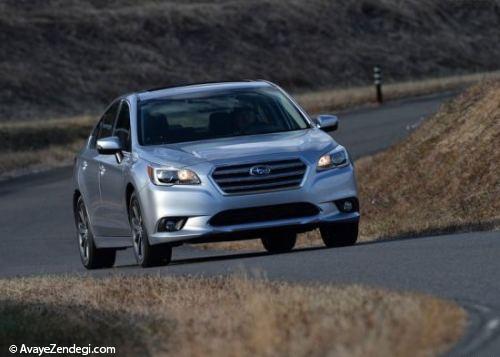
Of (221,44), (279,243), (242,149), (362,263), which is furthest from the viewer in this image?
(221,44)

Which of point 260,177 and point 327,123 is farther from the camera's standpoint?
point 327,123

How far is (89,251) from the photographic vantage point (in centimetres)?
→ 1672

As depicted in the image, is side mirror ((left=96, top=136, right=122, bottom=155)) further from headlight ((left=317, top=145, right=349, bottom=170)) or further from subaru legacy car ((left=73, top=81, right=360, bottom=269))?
headlight ((left=317, top=145, right=349, bottom=170))

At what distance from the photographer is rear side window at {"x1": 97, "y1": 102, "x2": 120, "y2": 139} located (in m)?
16.5

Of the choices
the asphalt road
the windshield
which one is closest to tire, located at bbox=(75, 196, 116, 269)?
→ the asphalt road

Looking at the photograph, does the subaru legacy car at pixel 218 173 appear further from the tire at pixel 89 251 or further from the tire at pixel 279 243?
the tire at pixel 89 251

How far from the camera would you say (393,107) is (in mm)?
44594

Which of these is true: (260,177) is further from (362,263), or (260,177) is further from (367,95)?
(367,95)

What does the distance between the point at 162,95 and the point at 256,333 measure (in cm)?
773

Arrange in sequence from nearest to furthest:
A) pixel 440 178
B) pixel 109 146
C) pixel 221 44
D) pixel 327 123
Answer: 1. pixel 109 146
2. pixel 327 123
3. pixel 440 178
4. pixel 221 44

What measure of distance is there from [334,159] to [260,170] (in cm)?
72

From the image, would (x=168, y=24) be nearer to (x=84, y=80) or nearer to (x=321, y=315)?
(x=84, y=80)

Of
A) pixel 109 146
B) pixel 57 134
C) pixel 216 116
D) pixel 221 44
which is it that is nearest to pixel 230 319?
pixel 109 146

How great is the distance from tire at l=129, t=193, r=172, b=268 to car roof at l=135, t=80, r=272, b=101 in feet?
4.14
